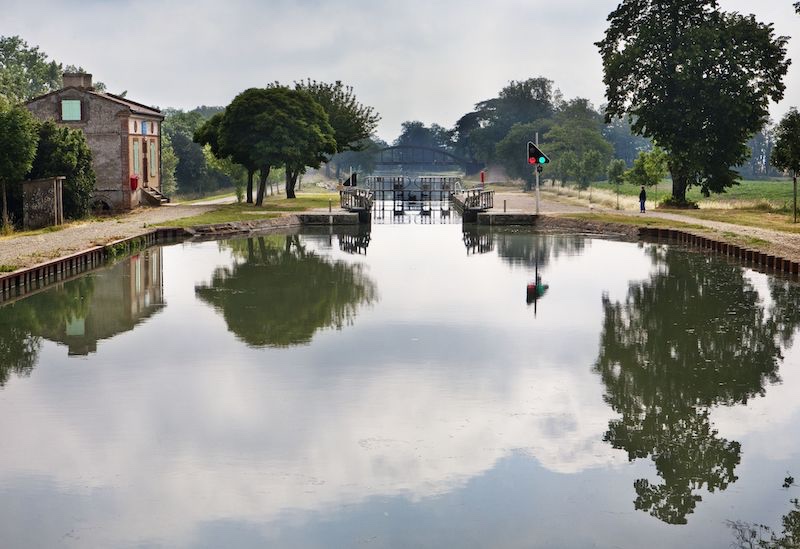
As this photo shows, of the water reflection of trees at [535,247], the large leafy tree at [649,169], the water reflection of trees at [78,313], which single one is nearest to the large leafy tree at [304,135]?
the water reflection of trees at [535,247]

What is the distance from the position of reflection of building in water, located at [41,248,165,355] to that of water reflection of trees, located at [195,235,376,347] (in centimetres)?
157

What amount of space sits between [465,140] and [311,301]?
14192cm

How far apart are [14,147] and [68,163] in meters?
6.28

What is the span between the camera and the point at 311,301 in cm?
2731

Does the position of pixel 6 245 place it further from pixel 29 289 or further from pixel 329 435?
pixel 329 435

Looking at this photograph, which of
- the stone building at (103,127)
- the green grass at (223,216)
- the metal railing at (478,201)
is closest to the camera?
the green grass at (223,216)

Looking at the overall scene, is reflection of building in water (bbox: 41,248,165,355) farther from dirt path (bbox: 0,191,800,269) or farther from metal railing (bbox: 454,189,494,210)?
metal railing (bbox: 454,189,494,210)

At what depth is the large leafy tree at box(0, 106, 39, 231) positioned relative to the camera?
41.0 meters

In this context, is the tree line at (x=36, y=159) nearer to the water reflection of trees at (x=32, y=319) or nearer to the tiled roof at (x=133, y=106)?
the tiled roof at (x=133, y=106)

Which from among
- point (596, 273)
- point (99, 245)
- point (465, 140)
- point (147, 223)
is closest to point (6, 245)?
point (99, 245)

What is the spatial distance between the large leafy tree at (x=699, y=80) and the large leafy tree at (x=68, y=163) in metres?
28.9

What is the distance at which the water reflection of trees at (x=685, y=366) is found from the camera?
13.1 m

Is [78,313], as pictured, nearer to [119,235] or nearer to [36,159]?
[119,235]

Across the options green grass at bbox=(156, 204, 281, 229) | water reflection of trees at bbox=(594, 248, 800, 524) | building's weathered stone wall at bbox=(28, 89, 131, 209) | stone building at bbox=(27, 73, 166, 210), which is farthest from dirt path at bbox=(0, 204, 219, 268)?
water reflection of trees at bbox=(594, 248, 800, 524)
